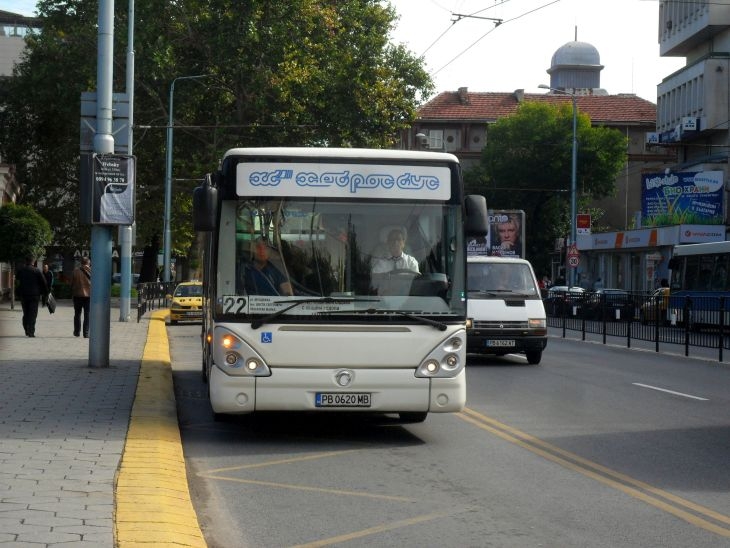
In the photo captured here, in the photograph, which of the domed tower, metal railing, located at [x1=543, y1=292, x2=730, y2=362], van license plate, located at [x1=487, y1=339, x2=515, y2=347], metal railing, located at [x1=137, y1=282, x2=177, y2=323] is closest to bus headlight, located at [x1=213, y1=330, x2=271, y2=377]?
van license plate, located at [x1=487, y1=339, x2=515, y2=347]

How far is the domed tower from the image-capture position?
13450cm

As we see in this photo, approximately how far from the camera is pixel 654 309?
28281 mm

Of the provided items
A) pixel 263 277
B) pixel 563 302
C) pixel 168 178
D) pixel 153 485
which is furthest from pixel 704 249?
pixel 153 485

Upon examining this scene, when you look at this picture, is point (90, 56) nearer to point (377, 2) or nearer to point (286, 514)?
point (377, 2)

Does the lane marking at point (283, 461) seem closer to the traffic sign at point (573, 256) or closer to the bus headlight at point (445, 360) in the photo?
the bus headlight at point (445, 360)

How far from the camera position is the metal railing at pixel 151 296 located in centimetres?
3728

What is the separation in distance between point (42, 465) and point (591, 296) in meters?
26.3

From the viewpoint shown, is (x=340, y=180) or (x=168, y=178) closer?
(x=340, y=180)

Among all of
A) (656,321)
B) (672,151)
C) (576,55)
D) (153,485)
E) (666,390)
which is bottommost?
(666,390)

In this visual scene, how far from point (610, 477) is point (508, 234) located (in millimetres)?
35298

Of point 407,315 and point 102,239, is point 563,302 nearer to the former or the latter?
point 102,239

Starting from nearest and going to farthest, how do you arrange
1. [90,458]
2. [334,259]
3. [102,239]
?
[90,458]
[334,259]
[102,239]

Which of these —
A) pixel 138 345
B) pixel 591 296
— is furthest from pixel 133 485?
pixel 591 296

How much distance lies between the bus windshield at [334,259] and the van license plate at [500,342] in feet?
33.6
